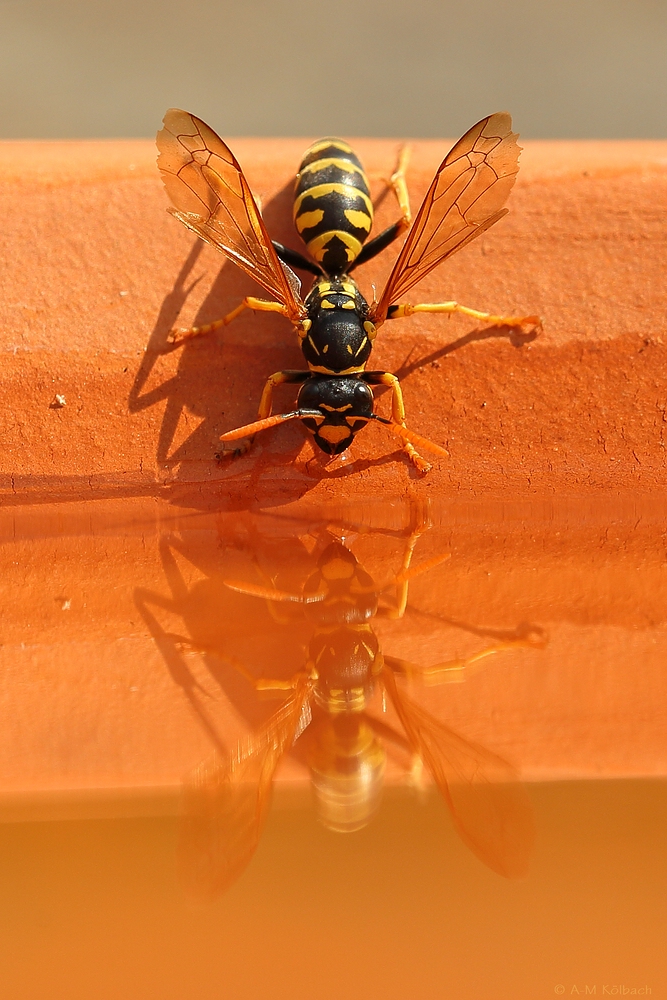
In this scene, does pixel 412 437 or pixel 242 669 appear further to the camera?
pixel 412 437

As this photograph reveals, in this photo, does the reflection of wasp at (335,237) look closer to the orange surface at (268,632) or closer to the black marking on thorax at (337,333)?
the black marking on thorax at (337,333)

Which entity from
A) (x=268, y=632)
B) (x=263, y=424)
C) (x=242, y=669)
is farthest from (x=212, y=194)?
(x=242, y=669)

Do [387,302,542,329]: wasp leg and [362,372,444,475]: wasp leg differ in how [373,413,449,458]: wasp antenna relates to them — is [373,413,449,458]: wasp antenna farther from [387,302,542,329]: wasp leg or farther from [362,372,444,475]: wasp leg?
[387,302,542,329]: wasp leg

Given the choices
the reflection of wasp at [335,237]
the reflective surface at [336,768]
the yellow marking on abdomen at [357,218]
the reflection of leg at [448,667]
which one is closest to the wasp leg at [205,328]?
the reflection of wasp at [335,237]

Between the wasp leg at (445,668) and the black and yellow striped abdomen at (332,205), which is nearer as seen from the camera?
the wasp leg at (445,668)

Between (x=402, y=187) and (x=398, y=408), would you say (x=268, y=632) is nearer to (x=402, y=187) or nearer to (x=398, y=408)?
(x=398, y=408)

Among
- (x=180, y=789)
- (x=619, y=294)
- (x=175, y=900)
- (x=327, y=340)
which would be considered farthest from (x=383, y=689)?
(x=619, y=294)

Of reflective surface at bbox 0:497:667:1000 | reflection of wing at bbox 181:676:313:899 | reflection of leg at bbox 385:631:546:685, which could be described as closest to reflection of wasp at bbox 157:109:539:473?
reflective surface at bbox 0:497:667:1000

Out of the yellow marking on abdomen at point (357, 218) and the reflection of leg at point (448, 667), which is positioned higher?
the yellow marking on abdomen at point (357, 218)
